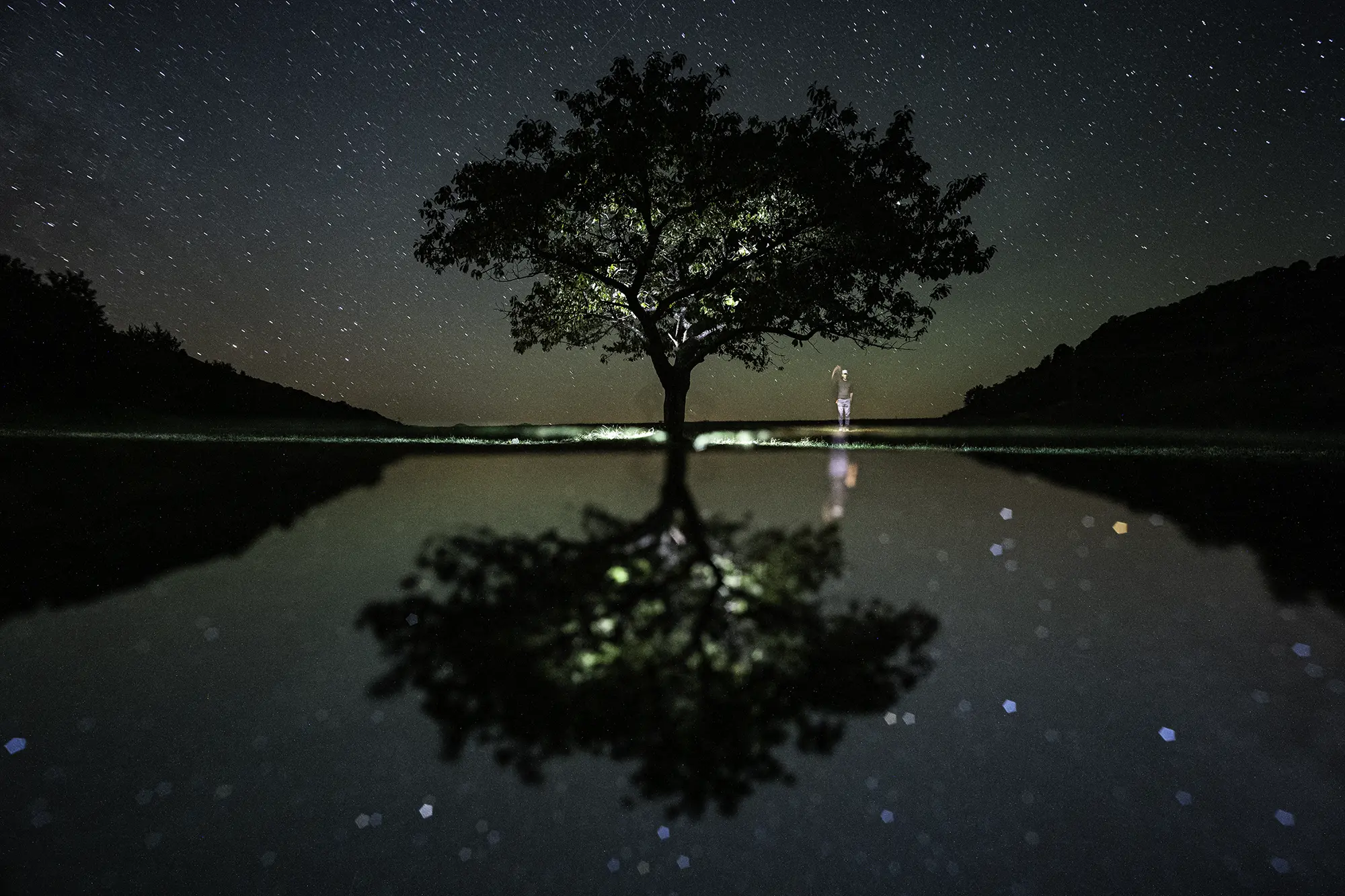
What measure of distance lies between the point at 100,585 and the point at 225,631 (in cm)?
191

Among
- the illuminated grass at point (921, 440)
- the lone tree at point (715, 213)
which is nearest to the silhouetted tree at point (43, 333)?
the illuminated grass at point (921, 440)

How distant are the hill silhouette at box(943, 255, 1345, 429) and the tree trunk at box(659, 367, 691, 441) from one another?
69.5ft

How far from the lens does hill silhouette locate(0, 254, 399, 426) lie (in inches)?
1797

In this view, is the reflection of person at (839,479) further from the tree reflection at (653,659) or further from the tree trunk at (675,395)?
the tree trunk at (675,395)

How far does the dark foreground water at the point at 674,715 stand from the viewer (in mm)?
2303

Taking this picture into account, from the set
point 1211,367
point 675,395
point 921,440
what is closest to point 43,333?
point 675,395

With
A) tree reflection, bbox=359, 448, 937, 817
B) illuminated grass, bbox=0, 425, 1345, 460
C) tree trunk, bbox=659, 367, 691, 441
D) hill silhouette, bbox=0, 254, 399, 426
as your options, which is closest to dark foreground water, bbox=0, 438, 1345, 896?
tree reflection, bbox=359, 448, 937, 817

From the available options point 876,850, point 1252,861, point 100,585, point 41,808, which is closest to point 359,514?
point 100,585

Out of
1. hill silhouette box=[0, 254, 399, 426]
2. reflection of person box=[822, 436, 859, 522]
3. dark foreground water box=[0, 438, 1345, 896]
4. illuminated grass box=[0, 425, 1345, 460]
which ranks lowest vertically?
dark foreground water box=[0, 438, 1345, 896]

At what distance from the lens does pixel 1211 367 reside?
6812cm

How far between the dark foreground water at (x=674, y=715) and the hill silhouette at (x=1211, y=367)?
3272 cm

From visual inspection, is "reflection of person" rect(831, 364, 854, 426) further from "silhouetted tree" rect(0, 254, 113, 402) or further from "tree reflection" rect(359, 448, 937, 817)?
"silhouetted tree" rect(0, 254, 113, 402)

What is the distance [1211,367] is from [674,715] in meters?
83.8

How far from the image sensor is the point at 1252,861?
224 cm
